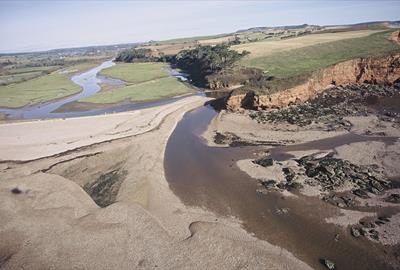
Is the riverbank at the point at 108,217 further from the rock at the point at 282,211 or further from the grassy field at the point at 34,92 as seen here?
the grassy field at the point at 34,92

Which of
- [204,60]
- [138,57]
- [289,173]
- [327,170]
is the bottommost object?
[289,173]

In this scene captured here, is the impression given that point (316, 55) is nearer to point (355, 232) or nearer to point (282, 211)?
point (282, 211)

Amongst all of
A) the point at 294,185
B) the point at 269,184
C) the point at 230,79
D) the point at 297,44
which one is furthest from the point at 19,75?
the point at 294,185

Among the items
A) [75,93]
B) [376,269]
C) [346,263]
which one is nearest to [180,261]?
[346,263]

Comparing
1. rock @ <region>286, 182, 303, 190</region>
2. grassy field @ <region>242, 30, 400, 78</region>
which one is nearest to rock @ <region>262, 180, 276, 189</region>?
rock @ <region>286, 182, 303, 190</region>

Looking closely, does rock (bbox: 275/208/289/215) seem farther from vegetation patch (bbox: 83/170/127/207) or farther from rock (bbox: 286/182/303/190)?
vegetation patch (bbox: 83/170/127/207)

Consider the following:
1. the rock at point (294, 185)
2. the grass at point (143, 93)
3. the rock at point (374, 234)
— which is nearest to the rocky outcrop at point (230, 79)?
the grass at point (143, 93)
